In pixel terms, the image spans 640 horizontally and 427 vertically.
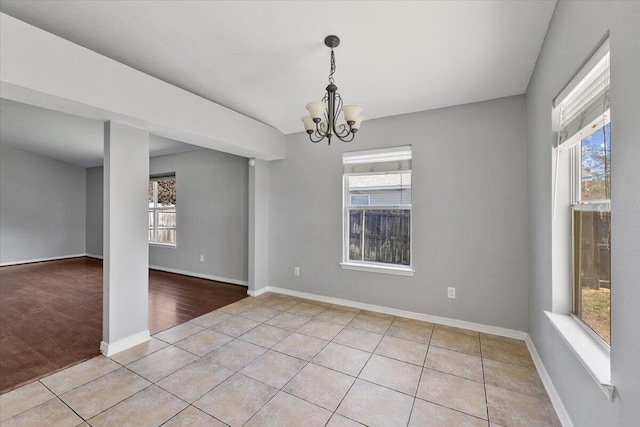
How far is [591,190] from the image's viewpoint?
1574mm

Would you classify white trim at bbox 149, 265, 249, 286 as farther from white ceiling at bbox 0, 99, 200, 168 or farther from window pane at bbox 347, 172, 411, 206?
window pane at bbox 347, 172, 411, 206

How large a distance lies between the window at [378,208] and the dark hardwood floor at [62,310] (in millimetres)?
1989

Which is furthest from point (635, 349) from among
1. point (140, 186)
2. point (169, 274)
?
point (169, 274)

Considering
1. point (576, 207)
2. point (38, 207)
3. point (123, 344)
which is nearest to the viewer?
point (576, 207)

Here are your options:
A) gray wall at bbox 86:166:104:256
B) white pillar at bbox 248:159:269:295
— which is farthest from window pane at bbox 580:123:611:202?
gray wall at bbox 86:166:104:256

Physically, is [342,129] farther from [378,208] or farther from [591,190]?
[591,190]

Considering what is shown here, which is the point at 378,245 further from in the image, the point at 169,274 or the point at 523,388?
the point at 169,274

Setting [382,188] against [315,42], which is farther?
[382,188]

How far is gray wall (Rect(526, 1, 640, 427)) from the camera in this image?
0.96m

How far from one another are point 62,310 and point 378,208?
14.1 feet

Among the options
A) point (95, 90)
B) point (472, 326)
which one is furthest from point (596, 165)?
point (95, 90)

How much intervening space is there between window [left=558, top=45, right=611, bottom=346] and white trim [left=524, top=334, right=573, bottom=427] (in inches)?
21.7

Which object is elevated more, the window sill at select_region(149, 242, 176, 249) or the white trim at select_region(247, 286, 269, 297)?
the window sill at select_region(149, 242, 176, 249)

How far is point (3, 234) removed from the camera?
6.24 metres
